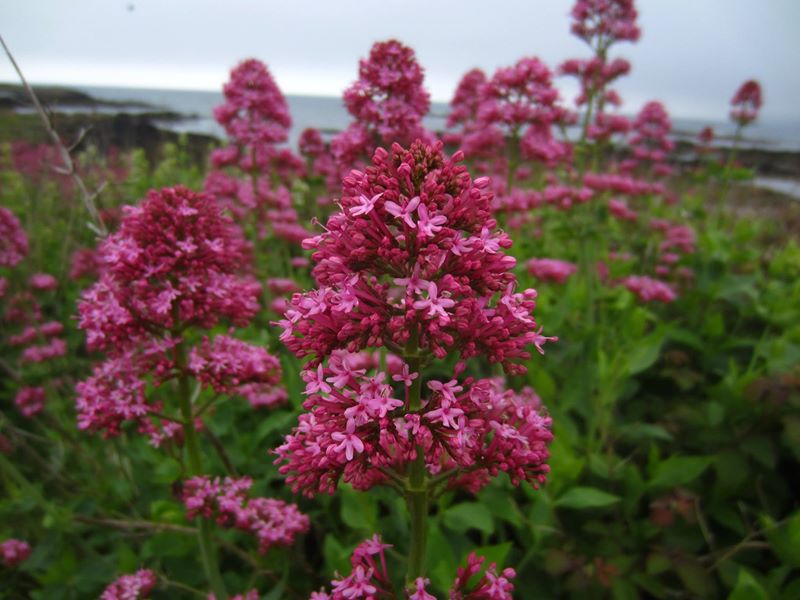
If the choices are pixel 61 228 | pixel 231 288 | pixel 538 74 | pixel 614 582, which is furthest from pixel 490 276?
pixel 61 228

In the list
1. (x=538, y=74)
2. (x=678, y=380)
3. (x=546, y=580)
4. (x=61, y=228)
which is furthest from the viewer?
(x=61, y=228)

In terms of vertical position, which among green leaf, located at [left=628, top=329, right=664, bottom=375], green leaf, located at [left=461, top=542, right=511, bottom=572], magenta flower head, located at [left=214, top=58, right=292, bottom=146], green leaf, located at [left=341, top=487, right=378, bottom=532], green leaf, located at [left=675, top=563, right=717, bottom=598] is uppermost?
magenta flower head, located at [left=214, top=58, right=292, bottom=146]

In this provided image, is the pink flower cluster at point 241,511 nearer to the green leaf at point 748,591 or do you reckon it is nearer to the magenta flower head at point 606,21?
the green leaf at point 748,591

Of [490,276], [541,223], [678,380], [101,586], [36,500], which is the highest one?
[490,276]

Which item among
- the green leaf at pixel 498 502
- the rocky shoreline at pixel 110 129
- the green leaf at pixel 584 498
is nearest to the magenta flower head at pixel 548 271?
the green leaf at pixel 584 498

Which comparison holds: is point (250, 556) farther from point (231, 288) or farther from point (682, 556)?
point (682, 556)

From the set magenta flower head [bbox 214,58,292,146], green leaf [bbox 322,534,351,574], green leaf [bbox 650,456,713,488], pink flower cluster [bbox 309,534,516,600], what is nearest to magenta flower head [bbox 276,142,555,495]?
pink flower cluster [bbox 309,534,516,600]

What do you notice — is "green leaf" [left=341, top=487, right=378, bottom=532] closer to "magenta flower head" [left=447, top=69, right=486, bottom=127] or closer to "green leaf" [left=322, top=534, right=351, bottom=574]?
"green leaf" [left=322, top=534, right=351, bottom=574]
